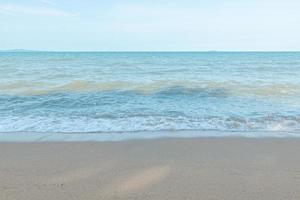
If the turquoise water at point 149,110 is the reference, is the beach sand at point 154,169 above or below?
above

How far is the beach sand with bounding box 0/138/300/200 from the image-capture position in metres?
3.44

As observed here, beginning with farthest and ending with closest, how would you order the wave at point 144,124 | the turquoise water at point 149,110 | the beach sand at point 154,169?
the turquoise water at point 149,110, the wave at point 144,124, the beach sand at point 154,169

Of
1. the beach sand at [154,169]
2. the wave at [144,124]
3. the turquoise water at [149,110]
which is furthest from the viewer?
the turquoise water at [149,110]

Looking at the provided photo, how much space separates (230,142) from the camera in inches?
215

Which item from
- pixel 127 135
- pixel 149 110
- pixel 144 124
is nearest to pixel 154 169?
pixel 127 135

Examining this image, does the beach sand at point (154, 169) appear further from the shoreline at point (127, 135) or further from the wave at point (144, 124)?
the wave at point (144, 124)

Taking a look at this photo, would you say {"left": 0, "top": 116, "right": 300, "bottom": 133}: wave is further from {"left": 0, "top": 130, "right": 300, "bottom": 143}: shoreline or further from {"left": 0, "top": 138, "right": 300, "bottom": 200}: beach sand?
{"left": 0, "top": 138, "right": 300, "bottom": 200}: beach sand

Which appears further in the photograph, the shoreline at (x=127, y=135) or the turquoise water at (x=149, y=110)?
the turquoise water at (x=149, y=110)

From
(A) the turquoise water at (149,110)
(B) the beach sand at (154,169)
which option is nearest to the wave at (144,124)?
(A) the turquoise water at (149,110)

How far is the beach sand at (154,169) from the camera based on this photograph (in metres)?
3.44

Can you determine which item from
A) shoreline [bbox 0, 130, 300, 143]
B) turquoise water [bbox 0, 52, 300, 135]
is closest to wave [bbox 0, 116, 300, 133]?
turquoise water [bbox 0, 52, 300, 135]

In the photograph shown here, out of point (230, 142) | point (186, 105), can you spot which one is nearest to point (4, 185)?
point (230, 142)

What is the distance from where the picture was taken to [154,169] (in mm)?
4164

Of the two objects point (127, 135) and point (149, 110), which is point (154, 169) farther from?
point (149, 110)
